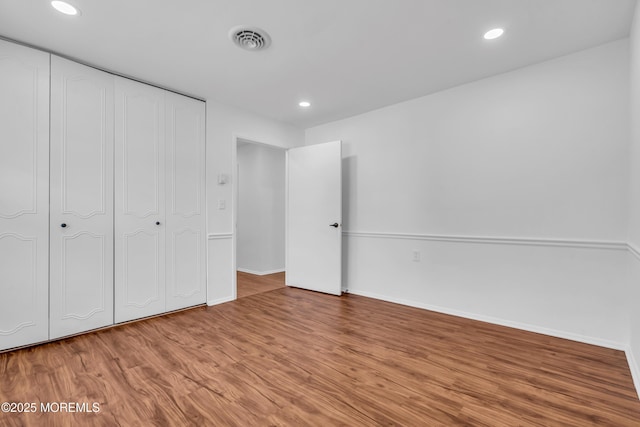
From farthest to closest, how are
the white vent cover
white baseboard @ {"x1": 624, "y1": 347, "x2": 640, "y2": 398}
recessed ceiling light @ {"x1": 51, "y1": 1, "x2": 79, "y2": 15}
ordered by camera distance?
1. the white vent cover
2. recessed ceiling light @ {"x1": 51, "y1": 1, "x2": 79, "y2": 15}
3. white baseboard @ {"x1": 624, "y1": 347, "x2": 640, "y2": 398}

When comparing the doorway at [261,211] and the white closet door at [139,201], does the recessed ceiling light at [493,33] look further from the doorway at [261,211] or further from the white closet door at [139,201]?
the doorway at [261,211]

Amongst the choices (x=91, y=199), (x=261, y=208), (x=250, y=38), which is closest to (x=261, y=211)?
(x=261, y=208)

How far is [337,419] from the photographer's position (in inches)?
59.0

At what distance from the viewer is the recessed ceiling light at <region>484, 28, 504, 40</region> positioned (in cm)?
213

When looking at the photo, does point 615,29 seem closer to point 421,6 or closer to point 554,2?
point 554,2

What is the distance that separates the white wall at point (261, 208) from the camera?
5402 mm

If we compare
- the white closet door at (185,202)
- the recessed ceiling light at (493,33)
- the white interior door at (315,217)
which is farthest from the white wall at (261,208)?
the recessed ceiling light at (493,33)

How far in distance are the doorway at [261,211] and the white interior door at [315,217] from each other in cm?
111

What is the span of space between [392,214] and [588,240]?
5.91 ft

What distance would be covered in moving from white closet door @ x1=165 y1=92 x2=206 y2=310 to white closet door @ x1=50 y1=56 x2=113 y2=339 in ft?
1.78

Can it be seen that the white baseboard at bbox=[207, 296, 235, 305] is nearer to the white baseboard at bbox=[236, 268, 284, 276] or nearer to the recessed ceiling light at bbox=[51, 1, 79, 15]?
the white baseboard at bbox=[236, 268, 284, 276]

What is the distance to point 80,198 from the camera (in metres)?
2.56

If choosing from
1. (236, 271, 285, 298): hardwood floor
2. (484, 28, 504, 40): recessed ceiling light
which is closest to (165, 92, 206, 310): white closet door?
(236, 271, 285, 298): hardwood floor

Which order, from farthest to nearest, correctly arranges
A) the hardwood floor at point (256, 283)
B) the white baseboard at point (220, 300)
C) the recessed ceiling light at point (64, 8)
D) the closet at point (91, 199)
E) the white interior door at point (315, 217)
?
the hardwood floor at point (256, 283) → the white interior door at point (315, 217) → the white baseboard at point (220, 300) → the closet at point (91, 199) → the recessed ceiling light at point (64, 8)
